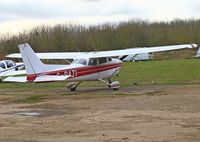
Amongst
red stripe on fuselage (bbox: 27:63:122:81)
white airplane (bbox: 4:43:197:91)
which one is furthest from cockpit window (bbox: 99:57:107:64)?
red stripe on fuselage (bbox: 27:63:122:81)

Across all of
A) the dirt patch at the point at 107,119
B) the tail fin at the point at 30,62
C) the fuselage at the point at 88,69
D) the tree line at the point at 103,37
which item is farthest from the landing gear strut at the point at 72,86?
the tree line at the point at 103,37

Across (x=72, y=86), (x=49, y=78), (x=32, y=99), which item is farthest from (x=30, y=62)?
(x=72, y=86)

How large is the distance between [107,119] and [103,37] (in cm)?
7706

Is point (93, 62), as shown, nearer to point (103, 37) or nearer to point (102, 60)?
point (102, 60)

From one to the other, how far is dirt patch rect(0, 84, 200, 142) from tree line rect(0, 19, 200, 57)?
61.6 m

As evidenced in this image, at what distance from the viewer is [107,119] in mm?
14359

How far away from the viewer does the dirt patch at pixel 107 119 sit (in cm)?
1143

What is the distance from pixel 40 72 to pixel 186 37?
2962 inches

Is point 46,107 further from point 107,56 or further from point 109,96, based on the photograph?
point 107,56

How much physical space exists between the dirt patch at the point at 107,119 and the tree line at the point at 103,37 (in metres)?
61.6

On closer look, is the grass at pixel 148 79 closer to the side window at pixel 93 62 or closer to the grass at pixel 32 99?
the side window at pixel 93 62

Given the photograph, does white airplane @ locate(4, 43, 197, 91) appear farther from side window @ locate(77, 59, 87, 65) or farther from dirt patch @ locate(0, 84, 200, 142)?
dirt patch @ locate(0, 84, 200, 142)

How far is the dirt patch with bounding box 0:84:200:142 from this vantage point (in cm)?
1143

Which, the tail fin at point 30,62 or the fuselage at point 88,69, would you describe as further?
the fuselage at point 88,69
